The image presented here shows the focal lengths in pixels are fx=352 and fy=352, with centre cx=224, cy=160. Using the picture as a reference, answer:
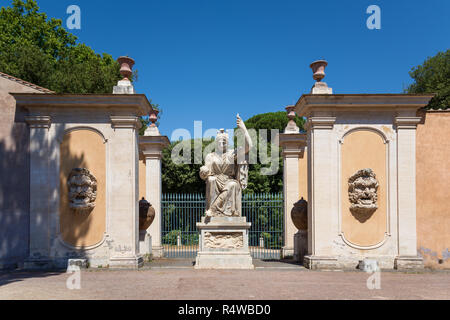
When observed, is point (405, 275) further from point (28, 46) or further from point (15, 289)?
point (28, 46)

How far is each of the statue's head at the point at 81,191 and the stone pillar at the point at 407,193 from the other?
753 centimetres

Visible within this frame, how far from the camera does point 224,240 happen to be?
8.80 metres

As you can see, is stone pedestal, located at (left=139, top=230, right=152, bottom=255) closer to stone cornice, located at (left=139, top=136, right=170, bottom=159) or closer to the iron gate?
the iron gate

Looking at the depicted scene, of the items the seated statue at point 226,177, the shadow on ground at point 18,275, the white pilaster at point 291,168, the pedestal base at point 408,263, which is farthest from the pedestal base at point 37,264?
the pedestal base at point 408,263

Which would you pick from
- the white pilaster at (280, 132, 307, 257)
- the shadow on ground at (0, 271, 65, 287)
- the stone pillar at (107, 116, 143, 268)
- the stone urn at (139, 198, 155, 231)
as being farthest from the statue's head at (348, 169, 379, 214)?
the shadow on ground at (0, 271, 65, 287)

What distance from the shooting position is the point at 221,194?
898cm

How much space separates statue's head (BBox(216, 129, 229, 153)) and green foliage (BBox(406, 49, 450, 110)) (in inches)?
564

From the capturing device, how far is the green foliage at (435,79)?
18.7m

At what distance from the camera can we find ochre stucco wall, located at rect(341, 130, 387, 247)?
8.58m

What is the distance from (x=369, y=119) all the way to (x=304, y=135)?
116 inches

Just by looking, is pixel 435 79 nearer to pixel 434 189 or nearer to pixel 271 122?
pixel 271 122

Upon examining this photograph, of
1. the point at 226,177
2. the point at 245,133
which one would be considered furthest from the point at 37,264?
the point at 245,133

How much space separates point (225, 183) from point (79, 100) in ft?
13.7

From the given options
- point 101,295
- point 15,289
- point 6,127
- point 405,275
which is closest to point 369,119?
point 405,275
